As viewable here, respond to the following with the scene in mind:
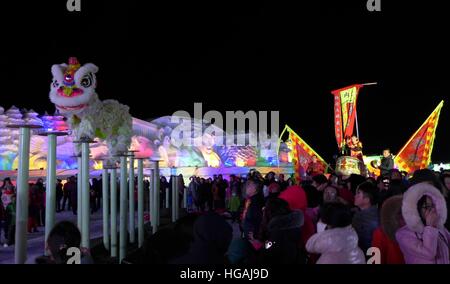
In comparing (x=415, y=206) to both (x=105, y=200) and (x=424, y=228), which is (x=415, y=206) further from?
(x=105, y=200)

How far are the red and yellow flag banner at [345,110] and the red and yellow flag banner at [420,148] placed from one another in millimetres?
3024

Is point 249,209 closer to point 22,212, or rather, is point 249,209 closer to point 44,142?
point 22,212

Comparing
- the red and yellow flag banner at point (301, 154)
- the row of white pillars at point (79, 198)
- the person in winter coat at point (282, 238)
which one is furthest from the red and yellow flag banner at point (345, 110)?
the person in winter coat at point (282, 238)

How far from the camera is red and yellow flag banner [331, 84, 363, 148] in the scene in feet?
67.9

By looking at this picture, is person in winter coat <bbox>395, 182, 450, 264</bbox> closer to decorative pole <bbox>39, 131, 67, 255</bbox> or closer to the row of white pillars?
the row of white pillars

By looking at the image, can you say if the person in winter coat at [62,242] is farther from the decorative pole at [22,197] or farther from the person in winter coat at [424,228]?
the person in winter coat at [424,228]

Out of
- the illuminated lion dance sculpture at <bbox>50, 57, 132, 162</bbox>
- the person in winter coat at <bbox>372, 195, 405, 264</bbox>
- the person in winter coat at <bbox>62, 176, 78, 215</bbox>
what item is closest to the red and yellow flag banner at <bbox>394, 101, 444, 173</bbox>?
the illuminated lion dance sculpture at <bbox>50, 57, 132, 162</bbox>

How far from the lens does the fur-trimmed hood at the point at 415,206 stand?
360 cm

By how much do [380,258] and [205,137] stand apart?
43.9 meters

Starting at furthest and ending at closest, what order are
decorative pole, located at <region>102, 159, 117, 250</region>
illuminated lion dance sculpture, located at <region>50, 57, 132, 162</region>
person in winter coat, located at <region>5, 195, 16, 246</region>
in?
person in winter coat, located at <region>5, 195, 16, 246</region>
illuminated lion dance sculpture, located at <region>50, 57, 132, 162</region>
decorative pole, located at <region>102, 159, 117, 250</region>

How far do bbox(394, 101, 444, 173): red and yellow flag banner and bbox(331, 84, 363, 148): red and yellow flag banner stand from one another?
302cm

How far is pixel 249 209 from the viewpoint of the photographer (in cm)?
587

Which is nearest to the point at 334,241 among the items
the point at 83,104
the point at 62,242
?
the point at 62,242
